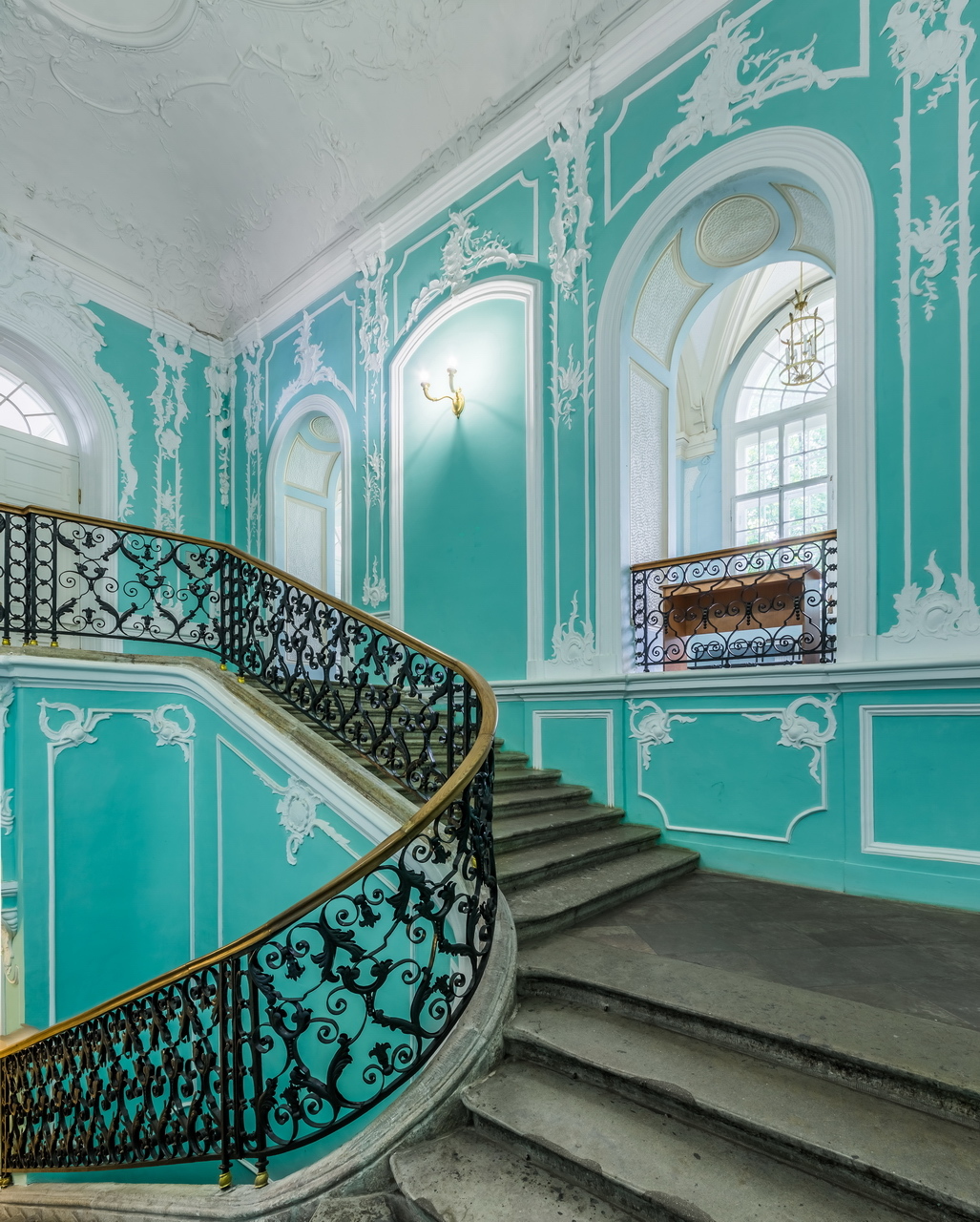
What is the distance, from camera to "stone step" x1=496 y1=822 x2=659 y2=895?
3385mm

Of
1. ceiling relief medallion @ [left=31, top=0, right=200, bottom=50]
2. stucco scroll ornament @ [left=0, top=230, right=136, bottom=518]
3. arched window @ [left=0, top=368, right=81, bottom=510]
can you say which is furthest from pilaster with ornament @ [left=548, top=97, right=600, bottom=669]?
arched window @ [left=0, top=368, right=81, bottom=510]

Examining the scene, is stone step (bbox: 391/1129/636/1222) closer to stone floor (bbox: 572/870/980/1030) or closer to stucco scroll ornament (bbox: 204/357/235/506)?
stone floor (bbox: 572/870/980/1030)

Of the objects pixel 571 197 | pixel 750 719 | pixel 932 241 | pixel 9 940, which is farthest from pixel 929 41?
pixel 9 940

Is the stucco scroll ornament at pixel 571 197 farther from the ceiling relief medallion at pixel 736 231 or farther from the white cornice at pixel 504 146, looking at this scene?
the ceiling relief medallion at pixel 736 231

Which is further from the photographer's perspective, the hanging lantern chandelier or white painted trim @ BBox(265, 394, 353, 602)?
white painted trim @ BBox(265, 394, 353, 602)

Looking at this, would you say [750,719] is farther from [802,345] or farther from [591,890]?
[802,345]

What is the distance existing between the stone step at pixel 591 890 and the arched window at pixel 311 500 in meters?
5.59

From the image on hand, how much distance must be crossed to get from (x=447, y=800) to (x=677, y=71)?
544 cm

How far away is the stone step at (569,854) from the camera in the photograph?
338cm

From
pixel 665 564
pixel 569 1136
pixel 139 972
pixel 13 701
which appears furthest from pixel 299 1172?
pixel 665 564

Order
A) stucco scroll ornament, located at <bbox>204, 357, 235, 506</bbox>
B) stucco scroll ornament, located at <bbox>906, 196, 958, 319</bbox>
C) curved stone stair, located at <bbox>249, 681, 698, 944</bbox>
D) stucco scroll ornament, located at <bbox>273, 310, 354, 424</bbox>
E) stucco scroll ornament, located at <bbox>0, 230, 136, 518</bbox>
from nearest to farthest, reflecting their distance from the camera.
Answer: curved stone stair, located at <bbox>249, 681, 698, 944</bbox> < stucco scroll ornament, located at <bbox>906, 196, 958, 319</bbox> < stucco scroll ornament, located at <bbox>0, 230, 136, 518</bbox> < stucco scroll ornament, located at <bbox>273, 310, 354, 424</bbox> < stucco scroll ornament, located at <bbox>204, 357, 235, 506</bbox>

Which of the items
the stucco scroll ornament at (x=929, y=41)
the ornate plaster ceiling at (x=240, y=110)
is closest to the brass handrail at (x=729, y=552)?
the stucco scroll ornament at (x=929, y=41)

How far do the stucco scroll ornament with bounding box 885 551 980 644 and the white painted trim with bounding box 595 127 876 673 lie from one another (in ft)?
0.51

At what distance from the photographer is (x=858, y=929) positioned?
313cm
